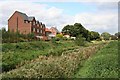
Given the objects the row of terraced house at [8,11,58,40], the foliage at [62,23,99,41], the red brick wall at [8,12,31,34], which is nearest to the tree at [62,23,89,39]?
the foliage at [62,23,99,41]

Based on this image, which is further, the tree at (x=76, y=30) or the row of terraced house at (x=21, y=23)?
the tree at (x=76, y=30)

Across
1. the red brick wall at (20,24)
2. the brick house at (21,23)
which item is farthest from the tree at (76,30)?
the red brick wall at (20,24)

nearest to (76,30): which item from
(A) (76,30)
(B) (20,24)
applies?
(A) (76,30)

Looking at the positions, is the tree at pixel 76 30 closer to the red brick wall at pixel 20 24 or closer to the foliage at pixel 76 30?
the foliage at pixel 76 30

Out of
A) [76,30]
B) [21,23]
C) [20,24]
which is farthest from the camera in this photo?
[76,30]

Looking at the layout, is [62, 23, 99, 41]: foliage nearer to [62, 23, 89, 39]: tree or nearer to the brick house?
[62, 23, 89, 39]: tree

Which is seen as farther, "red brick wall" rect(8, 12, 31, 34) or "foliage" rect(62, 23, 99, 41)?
"foliage" rect(62, 23, 99, 41)

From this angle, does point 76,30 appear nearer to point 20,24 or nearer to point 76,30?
point 76,30

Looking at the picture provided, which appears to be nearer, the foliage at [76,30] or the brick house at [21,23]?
the brick house at [21,23]

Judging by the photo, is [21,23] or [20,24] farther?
[20,24]

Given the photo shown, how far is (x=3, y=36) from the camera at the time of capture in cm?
4344

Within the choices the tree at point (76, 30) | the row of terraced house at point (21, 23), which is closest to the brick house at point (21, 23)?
the row of terraced house at point (21, 23)

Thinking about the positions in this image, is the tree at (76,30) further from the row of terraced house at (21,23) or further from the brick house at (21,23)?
the brick house at (21,23)

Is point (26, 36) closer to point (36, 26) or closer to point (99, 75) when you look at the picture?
point (36, 26)
